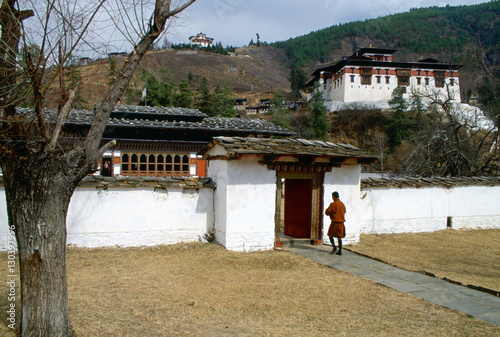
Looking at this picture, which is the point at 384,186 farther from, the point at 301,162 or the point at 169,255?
the point at 169,255

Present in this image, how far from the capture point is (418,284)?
684 centimetres

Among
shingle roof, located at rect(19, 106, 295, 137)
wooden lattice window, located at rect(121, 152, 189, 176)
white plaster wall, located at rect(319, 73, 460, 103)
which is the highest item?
white plaster wall, located at rect(319, 73, 460, 103)

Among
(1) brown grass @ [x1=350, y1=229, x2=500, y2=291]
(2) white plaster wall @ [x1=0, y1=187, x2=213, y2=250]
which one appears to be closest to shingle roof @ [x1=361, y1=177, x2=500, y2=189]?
(1) brown grass @ [x1=350, y1=229, x2=500, y2=291]

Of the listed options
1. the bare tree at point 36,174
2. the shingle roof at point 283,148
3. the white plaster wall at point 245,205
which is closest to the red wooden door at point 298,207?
the shingle roof at point 283,148

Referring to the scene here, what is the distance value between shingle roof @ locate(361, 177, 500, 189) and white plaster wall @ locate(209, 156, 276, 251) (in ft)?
12.4

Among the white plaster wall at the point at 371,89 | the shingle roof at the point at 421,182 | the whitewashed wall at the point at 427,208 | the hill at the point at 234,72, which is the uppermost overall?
the hill at the point at 234,72

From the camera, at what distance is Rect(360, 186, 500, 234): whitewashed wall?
12.0 m

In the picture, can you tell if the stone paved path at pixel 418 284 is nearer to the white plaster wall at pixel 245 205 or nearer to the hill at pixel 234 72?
the white plaster wall at pixel 245 205

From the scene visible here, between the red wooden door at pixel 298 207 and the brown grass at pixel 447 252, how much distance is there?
1418mm

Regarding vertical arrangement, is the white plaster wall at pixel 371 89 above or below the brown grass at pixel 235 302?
above

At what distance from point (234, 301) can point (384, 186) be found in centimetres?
787

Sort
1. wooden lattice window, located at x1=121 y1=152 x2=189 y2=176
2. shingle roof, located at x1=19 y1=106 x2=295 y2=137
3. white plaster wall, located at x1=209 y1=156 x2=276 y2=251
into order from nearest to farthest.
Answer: white plaster wall, located at x1=209 y1=156 x2=276 y2=251 → shingle roof, located at x1=19 y1=106 x2=295 y2=137 → wooden lattice window, located at x1=121 y1=152 x2=189 y2=176

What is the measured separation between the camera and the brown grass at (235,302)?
4.68 meters

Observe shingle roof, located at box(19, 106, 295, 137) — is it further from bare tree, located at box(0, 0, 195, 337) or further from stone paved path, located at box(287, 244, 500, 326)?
bare tree, located at box(0, 0, 195, 337)
